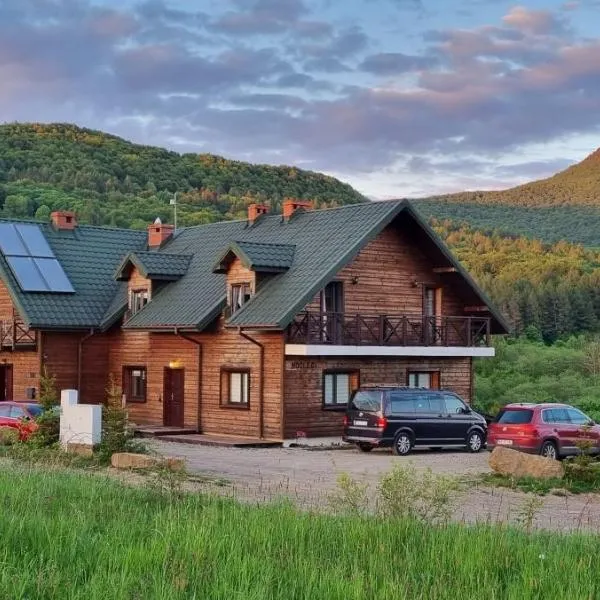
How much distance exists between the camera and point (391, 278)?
33.7m

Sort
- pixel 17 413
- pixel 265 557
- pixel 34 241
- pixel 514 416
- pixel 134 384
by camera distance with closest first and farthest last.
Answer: pixel 265 557 < pixel 514 416 < pixel 17 413 < pixel 134 384 < pixel 34 241

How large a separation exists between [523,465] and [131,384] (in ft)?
59.9

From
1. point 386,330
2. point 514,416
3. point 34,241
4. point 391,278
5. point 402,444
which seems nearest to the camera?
point 514,416

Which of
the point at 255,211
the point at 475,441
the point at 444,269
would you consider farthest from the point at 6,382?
the point at 475,441

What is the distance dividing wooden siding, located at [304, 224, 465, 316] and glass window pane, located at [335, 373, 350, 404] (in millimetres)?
1924

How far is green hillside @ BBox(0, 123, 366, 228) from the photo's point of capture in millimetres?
70188

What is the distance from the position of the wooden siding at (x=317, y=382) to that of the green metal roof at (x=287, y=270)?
185cm

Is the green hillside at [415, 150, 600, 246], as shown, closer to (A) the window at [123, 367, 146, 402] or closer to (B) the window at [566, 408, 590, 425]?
(A) the window at [123, 367, 146, 402]

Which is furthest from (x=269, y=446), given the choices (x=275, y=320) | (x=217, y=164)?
(x=217, y=164)

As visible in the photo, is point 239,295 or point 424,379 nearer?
point 239,295

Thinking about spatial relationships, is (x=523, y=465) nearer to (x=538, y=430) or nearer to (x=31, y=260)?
(x=538, y=430)

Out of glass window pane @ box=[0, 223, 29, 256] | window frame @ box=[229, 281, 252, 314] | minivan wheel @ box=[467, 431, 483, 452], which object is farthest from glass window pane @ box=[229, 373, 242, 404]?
glass window pane @ box=[0, 223, 29, 256]

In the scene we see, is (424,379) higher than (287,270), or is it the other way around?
(287,270)

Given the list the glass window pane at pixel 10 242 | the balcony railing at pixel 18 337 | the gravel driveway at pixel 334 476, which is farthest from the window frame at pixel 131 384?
the gravel driveway at pixel 334 476
